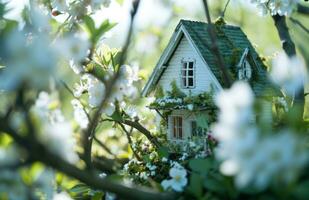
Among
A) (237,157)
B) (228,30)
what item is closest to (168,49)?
(228,30)

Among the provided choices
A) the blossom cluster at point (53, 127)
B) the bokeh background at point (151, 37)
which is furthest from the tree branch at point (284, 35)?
the blossom cluster at point (53, 127)

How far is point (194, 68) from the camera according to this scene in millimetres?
4574

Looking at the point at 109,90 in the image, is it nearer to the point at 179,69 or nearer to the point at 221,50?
the point at 221,50

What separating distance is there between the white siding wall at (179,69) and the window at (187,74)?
0.03m

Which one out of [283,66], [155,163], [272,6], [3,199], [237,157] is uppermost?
[272,6]

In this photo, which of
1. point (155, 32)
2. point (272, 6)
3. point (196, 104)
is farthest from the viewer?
point (196, 104)

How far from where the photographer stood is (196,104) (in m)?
4.30

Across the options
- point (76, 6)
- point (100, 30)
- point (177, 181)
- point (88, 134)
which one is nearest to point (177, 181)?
point (177, 181)

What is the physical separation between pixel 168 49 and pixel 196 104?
0.61 meters

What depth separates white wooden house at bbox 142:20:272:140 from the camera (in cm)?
440

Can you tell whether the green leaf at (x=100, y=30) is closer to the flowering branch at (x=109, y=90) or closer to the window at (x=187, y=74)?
the flowering branch at (x=109, y=90)

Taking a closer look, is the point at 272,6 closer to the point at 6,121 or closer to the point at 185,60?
the point at 6,121

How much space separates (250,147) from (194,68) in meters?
3.76

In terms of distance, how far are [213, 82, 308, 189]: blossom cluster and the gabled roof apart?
11.1 ft
